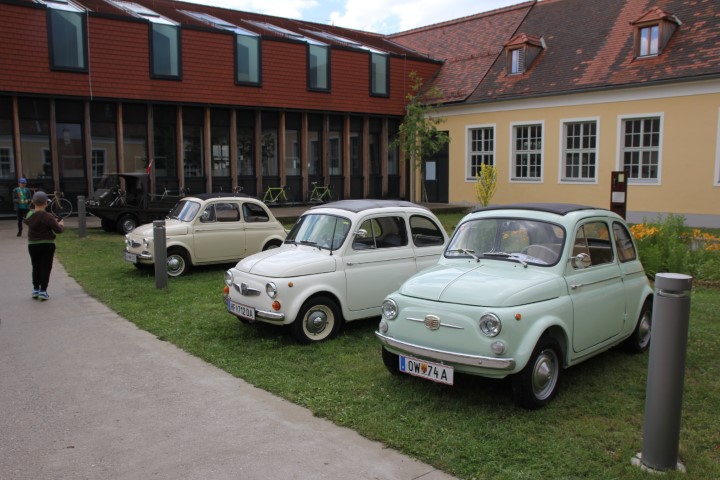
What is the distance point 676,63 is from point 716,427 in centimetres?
1901

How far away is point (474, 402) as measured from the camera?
518 cm

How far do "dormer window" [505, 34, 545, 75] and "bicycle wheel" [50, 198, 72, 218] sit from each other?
60.8 feet

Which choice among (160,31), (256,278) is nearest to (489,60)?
(160,31)

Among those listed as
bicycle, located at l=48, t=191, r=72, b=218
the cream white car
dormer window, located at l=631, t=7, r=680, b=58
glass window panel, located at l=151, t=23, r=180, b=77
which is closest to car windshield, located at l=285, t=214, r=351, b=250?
the cream white car

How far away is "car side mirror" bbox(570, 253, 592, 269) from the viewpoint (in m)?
5.50

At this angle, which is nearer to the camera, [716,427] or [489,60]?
[716,427]

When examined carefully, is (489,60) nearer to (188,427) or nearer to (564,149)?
(564,149)

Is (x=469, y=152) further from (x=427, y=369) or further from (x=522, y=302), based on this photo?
(x=427, y=369)

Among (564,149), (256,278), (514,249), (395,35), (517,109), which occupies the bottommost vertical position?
(256,278)

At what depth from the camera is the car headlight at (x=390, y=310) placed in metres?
5.36

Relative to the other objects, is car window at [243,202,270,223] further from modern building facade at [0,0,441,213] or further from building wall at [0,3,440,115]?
building wall at [0,3,440,115]

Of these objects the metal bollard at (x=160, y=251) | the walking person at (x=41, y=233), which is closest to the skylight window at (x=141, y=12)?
the metal bollard at (x=160, y=251)

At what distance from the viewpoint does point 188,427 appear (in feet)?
15.8

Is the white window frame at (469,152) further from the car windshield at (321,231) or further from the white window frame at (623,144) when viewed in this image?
the car windshield at (321,231)
